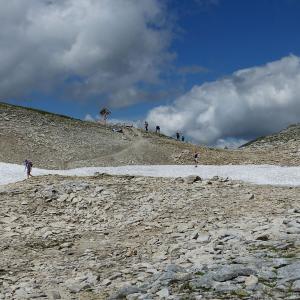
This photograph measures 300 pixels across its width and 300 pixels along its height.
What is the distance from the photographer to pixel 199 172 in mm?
53438

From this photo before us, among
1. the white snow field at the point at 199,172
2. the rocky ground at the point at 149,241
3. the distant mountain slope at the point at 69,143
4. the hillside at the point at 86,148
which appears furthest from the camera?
the distant mountain slope at the point at 69,143

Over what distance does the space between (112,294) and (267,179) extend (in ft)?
98.2

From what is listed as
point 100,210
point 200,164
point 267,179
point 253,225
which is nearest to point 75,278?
point 253,225

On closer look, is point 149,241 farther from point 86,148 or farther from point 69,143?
point 69,143

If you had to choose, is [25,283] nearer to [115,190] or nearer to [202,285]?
[202,285]

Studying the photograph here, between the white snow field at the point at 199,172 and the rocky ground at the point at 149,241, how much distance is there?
26.1ft

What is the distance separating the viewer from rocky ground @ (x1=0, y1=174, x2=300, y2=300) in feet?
50.7

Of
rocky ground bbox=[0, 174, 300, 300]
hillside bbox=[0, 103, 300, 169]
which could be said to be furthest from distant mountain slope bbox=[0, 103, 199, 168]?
rocky ground bbox=[0, 174, 300, 300]

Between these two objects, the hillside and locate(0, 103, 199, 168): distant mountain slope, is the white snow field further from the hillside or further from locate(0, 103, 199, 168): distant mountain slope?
locate(0, 103, 199, 168): distant mountain slope

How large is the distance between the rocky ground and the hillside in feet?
82.3

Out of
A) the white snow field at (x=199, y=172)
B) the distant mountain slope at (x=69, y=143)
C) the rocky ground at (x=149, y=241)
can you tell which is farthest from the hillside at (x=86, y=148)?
the rocky ground at (x=149, y=241)

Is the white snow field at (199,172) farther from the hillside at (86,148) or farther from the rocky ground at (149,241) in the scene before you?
the rocky ground at (149,241)

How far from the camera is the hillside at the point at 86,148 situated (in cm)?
6144

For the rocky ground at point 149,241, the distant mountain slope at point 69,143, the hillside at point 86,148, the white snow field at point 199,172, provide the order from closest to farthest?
the rocky ground at point 149,241
the white snow field at point 199,172
the hillside at point 86,148
the distant mountain slope at point 69,143
